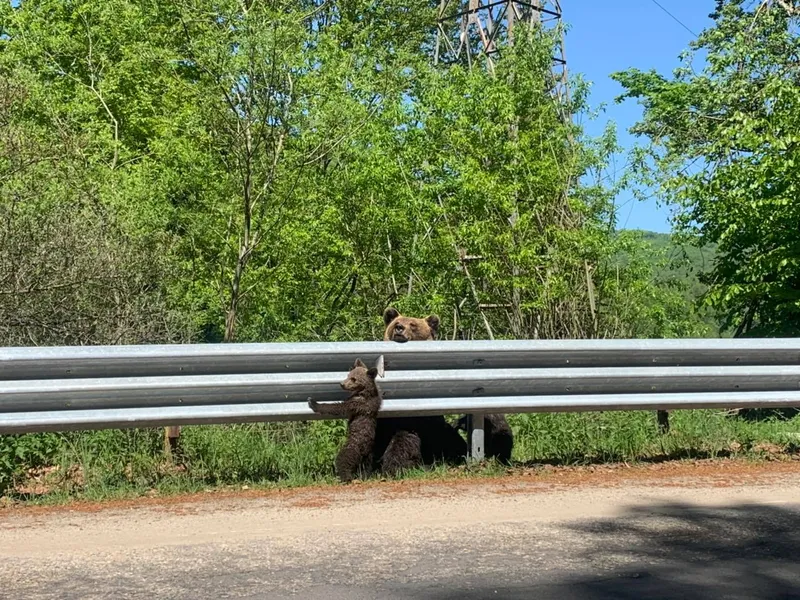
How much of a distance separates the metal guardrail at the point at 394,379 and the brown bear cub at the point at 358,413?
0.10m

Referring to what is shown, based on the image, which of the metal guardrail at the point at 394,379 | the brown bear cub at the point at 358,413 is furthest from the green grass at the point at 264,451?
the metal guardrail at the point at 394,379

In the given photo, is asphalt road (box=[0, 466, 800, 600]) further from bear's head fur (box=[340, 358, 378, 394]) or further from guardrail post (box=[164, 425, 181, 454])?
guardrail post (box=[164, 425, 181, 454])

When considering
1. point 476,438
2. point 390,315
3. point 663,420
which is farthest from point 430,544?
point 663,420

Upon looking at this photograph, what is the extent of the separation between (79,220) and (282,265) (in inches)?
282

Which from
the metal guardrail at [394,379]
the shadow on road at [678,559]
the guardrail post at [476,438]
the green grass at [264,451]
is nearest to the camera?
the shadow on road at [678,559]

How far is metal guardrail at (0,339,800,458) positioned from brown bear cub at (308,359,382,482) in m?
0.10

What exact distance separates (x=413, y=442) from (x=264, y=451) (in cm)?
115

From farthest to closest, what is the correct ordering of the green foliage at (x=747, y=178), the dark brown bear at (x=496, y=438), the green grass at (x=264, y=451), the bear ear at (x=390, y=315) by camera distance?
the green foliage at (x=747, y=178)
the bear ear at (x=390, y=315)
the dark brown bear at (x=496, y=438)
the green grass at (x=264, y=451)

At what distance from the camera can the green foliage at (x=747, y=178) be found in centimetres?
1290

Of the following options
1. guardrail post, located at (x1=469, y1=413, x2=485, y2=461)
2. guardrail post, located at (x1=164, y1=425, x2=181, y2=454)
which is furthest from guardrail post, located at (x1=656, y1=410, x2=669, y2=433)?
guardrail post, located at (x1=164, y1=425, x2=181, y2=454)

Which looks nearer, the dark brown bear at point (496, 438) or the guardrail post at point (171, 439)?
the guardrail post at point (171, 439)

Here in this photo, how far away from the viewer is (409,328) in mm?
7715

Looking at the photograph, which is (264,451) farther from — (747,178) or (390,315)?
(747,178)

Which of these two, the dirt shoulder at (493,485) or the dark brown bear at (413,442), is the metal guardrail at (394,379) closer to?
the dark brown bear at (413,442)
